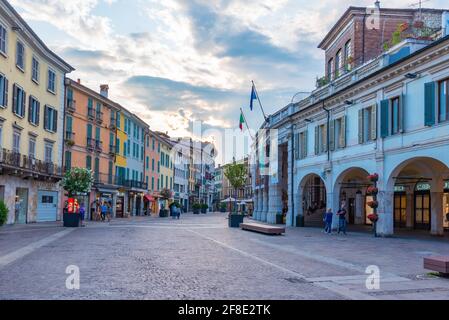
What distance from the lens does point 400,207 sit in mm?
35406

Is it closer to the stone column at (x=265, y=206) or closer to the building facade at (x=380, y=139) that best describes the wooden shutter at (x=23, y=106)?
the building facade at (x=380, y=139)

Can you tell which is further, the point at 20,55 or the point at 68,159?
the point at 68,159

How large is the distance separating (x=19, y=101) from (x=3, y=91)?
263 cm

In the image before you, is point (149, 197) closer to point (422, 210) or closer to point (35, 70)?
point (35, 70)

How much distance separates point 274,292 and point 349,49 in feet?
98.7

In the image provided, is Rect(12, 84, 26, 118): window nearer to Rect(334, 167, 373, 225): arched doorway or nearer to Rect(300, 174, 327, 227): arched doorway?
Rect(300, 174, 327, 227): arched doorway

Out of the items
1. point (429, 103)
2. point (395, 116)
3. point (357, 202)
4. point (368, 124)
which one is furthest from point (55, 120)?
point (429, 103)

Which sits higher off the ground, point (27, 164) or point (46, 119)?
point (46, 119)

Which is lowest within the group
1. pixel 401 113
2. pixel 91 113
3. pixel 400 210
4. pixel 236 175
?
pixel 400 210

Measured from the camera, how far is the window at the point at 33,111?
34.8 m

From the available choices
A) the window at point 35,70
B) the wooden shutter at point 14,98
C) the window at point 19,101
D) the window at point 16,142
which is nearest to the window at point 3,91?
the wooden shutter at point 14,98

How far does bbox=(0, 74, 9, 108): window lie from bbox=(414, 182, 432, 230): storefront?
25.8 meters

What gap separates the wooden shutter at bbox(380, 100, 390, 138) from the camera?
23562 millimetres

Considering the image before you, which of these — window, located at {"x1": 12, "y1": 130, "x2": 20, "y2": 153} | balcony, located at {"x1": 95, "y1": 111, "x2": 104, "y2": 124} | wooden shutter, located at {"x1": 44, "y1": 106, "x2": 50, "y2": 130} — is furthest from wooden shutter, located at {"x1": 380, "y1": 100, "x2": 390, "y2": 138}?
balcony, located at {"x1": 95, "y1": 111, "x2": 104, "y2": 124}
